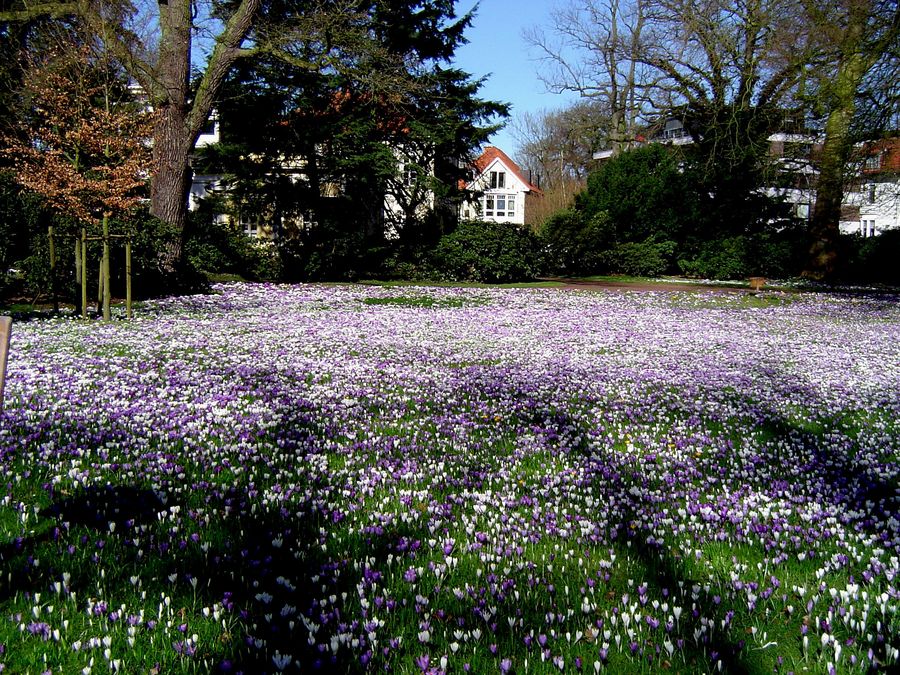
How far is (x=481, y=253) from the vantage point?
2733cm

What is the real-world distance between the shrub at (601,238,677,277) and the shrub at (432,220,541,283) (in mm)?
8275

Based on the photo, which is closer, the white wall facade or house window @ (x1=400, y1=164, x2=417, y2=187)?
house window @ (x1=400, y1=164, x2=417, y2=187)

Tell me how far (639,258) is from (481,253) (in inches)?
435

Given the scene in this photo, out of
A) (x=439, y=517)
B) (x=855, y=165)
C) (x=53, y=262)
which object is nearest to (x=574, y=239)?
(x=855, y=165)

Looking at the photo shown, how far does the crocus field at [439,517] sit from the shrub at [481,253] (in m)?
18.0

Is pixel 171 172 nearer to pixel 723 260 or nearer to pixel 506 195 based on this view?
pixel 723 260

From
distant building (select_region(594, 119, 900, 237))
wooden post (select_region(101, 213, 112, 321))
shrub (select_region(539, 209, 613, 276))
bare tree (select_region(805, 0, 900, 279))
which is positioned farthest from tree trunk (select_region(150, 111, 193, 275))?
distant building (select_region(594, 119, 900, 237))

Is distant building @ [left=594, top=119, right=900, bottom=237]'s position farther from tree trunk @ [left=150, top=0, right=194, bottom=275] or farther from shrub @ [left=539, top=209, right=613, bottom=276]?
tree trunk @ [left=150, top=0, right=194, bottom=275]

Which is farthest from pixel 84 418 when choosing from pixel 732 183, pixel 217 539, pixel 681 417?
→ pixel 732 183

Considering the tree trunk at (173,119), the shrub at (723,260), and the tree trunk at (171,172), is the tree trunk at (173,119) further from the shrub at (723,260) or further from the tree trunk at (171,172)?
the shrub at (723,260)

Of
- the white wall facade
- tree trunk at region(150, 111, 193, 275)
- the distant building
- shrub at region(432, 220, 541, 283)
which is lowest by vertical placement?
shrub at region(432, 220, 541, 283)

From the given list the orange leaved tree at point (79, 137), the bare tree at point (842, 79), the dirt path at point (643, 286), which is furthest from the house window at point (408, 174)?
the bare tree at point (842, 79)

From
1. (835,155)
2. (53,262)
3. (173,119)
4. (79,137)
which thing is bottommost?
(53,262)

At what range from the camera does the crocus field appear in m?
2.71
